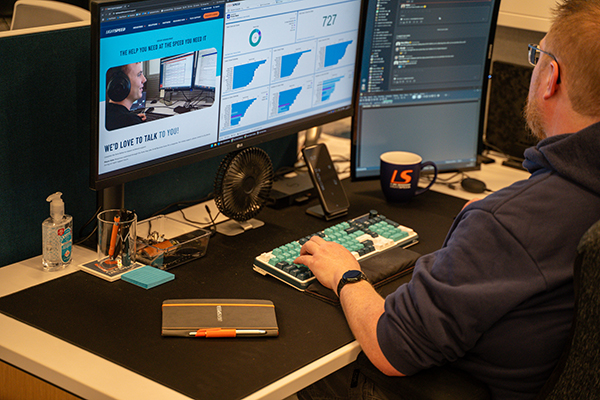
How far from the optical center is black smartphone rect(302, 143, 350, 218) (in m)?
1.57

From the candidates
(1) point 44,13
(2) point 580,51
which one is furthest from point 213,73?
(2) point 580,51

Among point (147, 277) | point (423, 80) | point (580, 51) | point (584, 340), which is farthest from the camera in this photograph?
point (423, 80)

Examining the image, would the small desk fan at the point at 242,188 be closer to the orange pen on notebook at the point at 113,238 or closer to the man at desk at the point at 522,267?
the orange pen on notebook at the point at 113,238

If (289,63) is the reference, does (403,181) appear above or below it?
below

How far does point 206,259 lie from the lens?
4.39 feet

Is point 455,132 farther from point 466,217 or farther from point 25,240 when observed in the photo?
point 25,240

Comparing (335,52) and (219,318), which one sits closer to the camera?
(219,318)

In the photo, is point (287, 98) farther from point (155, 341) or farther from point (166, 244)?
point (155, 341)

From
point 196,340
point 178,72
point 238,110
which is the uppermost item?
point 178,72

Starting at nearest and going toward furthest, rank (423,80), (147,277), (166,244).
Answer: (147,277) < (166,244) < (423,80)

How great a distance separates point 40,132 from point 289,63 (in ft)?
1.91

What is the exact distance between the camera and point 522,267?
939mm

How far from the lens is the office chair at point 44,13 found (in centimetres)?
147

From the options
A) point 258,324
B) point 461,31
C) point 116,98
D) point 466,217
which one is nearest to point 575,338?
point 466,217
